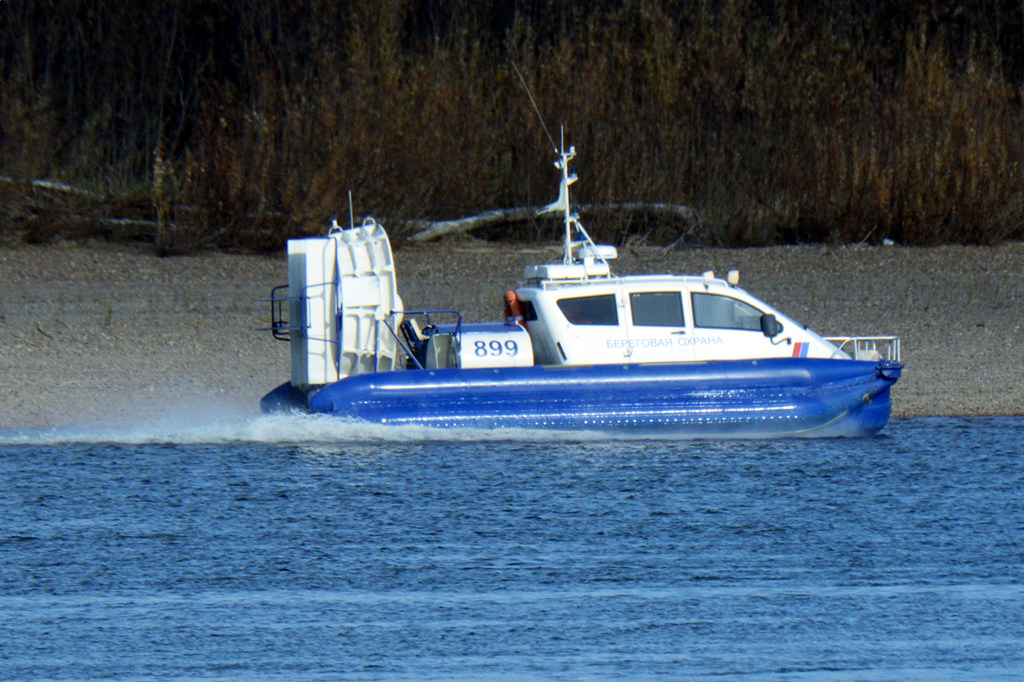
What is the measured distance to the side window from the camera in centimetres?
1162

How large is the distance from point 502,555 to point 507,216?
14.1m

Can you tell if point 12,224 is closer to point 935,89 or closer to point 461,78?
point 461,78

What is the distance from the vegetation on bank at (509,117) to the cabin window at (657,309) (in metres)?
10.1

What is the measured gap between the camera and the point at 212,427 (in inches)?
484

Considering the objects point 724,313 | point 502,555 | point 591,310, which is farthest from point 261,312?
point 502,555

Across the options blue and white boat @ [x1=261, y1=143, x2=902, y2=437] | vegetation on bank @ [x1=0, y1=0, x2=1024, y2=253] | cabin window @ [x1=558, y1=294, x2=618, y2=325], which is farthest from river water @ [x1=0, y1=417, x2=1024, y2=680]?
vegetation on bank @ [x1=0, y1=0, x2=1024, y2=253]

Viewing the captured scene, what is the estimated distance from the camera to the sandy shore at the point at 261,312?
46.0 feet

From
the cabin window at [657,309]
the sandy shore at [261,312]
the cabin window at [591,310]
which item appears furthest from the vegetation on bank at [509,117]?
the cabin window at [657,309]

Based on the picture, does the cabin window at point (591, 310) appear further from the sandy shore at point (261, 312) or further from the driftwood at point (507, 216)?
the driftwood at point (507, 216)

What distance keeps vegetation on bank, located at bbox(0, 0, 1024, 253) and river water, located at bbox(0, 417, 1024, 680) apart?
9.72m

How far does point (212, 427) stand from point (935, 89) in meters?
15.0

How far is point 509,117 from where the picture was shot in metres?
23.7

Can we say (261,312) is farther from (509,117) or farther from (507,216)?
(509,117)

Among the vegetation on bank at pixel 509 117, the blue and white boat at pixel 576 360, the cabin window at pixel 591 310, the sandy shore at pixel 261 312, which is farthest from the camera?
the vegetation on bank at pixel 509 117
